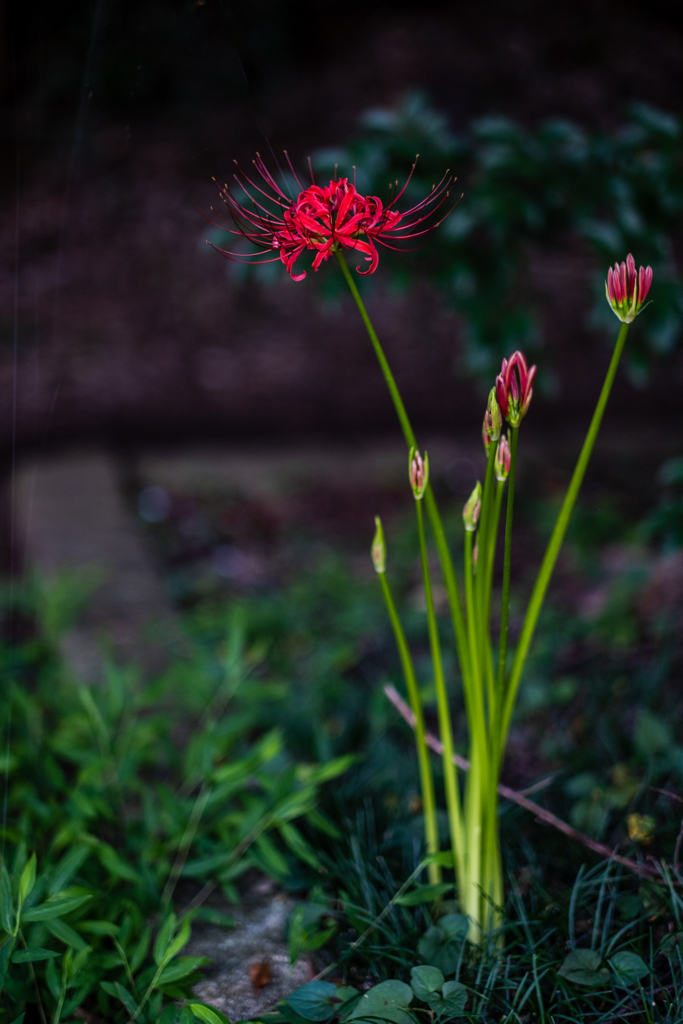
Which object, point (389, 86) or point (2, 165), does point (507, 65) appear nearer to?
point (389, 86)

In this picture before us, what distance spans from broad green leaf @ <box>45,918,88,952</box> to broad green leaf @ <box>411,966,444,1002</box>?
17.3 inches

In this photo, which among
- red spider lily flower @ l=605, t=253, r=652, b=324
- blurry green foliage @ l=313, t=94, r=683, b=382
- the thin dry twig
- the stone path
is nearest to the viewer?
red spider lily flower @ l=605, t=253, r=652, b=324

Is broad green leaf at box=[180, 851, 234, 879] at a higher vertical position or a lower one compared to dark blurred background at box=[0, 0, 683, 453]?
lower

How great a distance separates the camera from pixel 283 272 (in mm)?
2434

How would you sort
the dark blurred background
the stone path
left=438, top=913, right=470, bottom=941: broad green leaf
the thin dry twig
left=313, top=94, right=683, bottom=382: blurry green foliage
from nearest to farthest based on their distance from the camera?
1. left=438, top=913, right=470, bottom=941: broad green leaf
2. the thin dry twig
3. left=313, top=94, right=683, bottom=382: blurry green foliage
4. the stone path
5. the dark blurred background

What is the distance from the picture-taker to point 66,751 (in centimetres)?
130

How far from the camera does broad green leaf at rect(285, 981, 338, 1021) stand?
0.91 m

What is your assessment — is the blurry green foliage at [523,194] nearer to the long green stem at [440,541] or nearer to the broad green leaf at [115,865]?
the long green stem at [440,541]

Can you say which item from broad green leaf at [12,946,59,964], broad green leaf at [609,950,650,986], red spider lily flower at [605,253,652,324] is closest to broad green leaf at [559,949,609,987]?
broad green leaf at [609,950,650,986]

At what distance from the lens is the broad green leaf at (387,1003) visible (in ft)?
2.83

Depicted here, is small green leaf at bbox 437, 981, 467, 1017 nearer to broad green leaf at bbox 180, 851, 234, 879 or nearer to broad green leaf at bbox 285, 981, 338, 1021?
broad green leaf at bbox 285, 981, 338, 1021

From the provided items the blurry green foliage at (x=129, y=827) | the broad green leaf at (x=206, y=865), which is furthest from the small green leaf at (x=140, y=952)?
the broad green leaf at (x=206, y=865)

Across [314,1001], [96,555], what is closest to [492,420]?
[314,1001]

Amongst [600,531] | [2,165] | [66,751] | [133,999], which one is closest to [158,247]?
[2,165]
